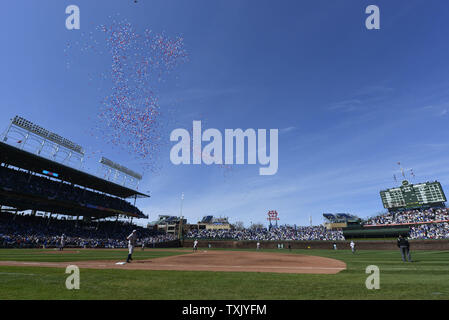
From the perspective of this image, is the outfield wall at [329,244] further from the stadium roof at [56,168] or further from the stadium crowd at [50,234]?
the stadium roof at [56,168]

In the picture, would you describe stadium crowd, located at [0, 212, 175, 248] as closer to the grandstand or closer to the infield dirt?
the grandstand

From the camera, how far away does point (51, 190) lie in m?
47.5

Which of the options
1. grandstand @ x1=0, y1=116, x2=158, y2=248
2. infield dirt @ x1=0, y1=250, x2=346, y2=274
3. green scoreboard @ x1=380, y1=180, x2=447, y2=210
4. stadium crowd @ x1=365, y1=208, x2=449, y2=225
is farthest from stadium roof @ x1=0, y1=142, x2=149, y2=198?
green scoreboard @ x1=380, y1=180, x2=447, y2=210

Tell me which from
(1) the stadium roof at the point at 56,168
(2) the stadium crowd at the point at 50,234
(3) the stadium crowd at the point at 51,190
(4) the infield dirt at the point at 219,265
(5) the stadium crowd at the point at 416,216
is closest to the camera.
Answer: (4) the infield dirt at the point at 219,265

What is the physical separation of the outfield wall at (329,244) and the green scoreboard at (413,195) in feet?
103

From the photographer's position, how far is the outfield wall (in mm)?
36312

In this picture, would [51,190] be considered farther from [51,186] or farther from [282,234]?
[282,234]

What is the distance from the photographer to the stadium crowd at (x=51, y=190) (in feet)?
135

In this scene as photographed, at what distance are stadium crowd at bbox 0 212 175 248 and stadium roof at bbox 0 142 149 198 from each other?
944cm

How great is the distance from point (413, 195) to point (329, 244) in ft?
124

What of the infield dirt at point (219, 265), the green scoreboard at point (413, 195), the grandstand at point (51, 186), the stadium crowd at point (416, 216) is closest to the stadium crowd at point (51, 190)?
the grandstand at point (51, 186)
